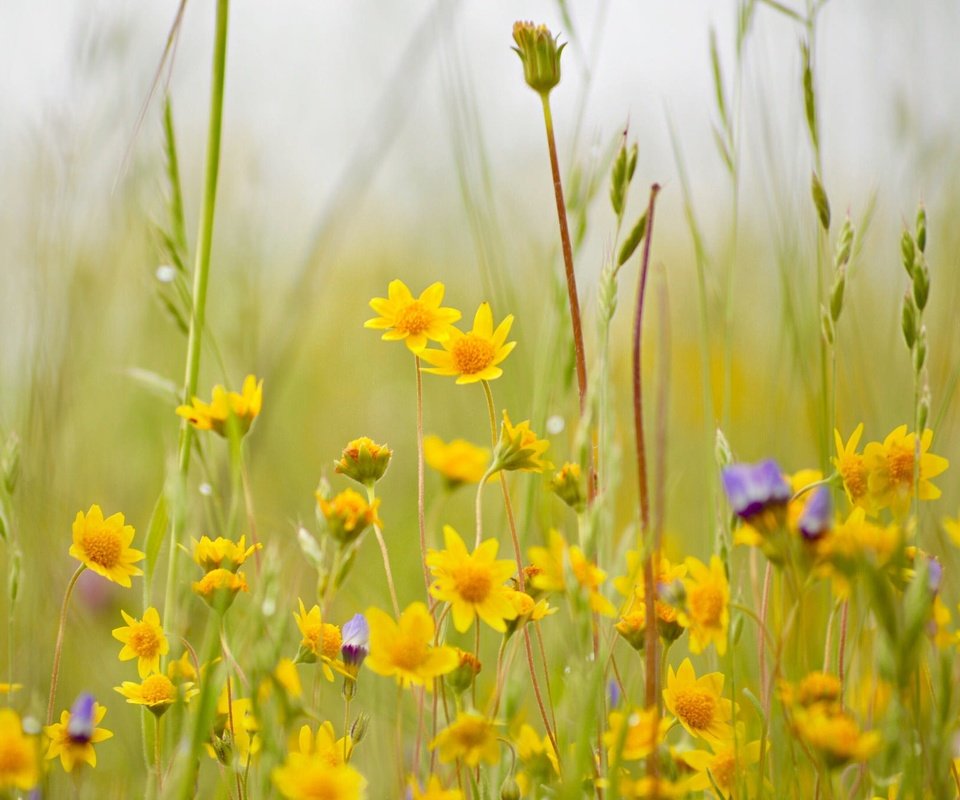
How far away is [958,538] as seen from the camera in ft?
1.91

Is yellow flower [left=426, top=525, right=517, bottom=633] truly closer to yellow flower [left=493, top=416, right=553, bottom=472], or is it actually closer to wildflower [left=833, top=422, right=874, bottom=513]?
yellow flower [left=493, top=416, right=553, bottom=472]

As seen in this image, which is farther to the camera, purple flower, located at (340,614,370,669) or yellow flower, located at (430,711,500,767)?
purple flower, located at (340,614,370,669)

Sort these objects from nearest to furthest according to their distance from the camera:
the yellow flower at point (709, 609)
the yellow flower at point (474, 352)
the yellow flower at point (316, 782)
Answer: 1. the yellow flower at point (316, 782)
2. the yellow flower at point (709, 609)
3. the yellow flower at point (474, 352)

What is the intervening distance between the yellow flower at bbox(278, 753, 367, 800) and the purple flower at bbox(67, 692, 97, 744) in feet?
0.59

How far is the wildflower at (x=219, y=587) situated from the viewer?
1.77 feet

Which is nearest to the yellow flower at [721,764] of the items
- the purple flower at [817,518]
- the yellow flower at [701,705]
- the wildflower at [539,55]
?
the yellow flower at [701,705]

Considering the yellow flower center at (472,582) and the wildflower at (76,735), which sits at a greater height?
the yellow flower center at (472,582)

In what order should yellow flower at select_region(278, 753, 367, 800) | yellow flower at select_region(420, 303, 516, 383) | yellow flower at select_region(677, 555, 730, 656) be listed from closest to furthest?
yellow flower at select_region(278, 753, 367, 800)
yellow flower at select_region(677, 555, 730, 656)
yellow flower at select_region(420, 303, 516, 383)

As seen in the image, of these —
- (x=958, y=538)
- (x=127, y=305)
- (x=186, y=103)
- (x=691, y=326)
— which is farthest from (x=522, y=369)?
(x=186, y=103)

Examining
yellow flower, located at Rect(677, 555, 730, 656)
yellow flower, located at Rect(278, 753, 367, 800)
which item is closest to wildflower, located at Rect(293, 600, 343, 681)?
yellow flower, located at Rect(278, 753, 367, 800)

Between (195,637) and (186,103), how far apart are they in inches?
87.7

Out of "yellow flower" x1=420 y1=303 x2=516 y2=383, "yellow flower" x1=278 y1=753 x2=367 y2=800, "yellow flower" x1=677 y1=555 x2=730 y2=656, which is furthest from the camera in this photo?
"yellow flower" x1=420 y1=303 x2=516 y2=383

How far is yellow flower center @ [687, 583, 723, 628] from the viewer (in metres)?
0.59

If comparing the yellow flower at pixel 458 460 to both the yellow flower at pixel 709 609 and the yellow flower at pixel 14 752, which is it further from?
the yellow flower at pixel 14 752
